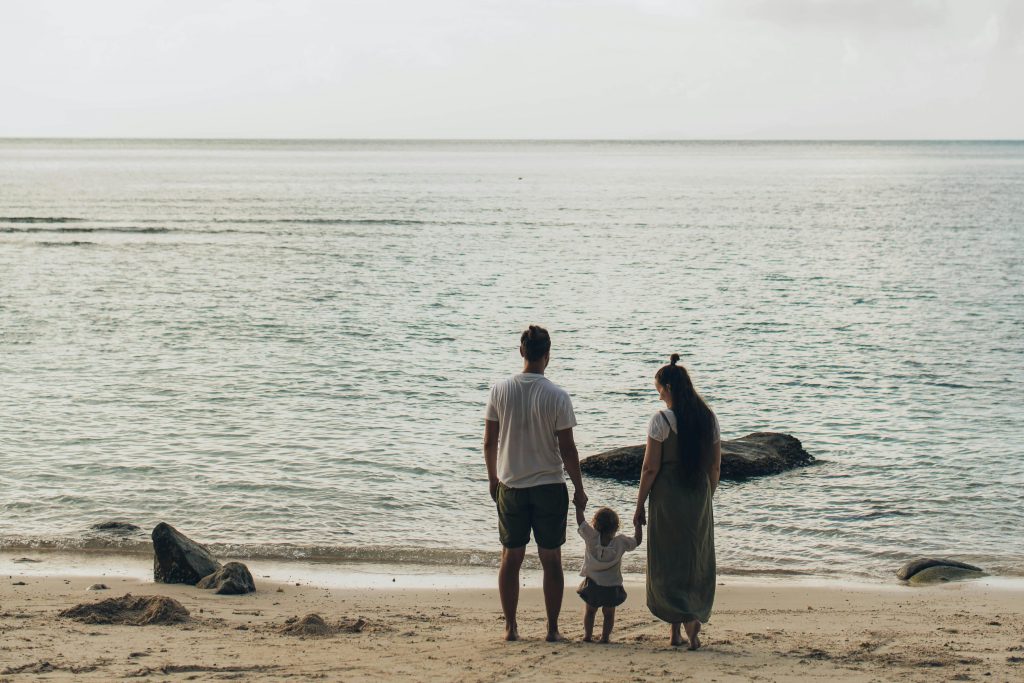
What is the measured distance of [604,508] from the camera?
7.10 metres

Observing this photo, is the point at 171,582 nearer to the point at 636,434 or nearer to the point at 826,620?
the point at 826,620

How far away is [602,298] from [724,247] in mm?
19353

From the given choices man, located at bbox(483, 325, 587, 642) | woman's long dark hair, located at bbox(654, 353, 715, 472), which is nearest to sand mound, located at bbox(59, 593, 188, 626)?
man, located at bbox(483, 325, 587, 642)

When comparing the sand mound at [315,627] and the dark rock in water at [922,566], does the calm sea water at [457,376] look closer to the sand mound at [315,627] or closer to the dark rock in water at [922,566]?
the dark rock in water at [922,566]

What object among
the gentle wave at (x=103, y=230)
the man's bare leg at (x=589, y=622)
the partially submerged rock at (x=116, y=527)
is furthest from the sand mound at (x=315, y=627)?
the gentle wave at (x=103, y=230)

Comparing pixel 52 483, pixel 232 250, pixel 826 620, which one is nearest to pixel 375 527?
pixel 52 483

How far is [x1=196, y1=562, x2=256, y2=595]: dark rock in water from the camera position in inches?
364

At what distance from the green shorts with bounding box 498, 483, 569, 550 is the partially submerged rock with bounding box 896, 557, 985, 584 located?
4.74 metres

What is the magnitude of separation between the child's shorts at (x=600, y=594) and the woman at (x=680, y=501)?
217 mm

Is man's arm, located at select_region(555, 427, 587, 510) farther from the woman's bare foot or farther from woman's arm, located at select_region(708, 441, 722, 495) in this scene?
the woman's bare foot

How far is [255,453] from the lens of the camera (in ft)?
49.5

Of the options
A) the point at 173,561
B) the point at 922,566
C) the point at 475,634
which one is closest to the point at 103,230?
the point at 173,561

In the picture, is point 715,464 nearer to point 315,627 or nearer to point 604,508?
point 604,508

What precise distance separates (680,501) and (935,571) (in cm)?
449
